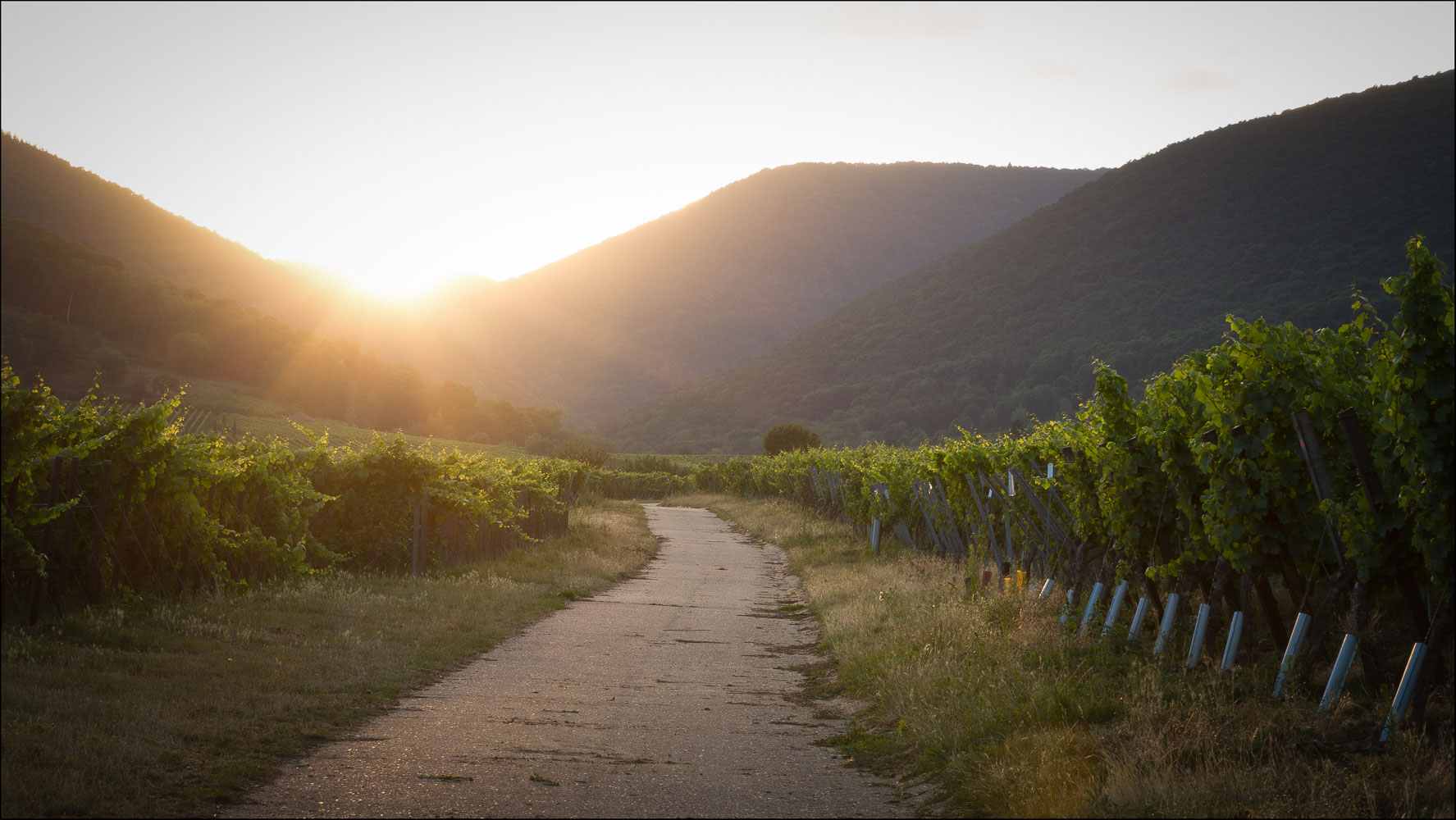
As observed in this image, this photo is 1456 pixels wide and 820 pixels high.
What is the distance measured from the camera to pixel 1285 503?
273 inches

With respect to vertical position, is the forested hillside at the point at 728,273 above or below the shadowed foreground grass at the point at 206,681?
above

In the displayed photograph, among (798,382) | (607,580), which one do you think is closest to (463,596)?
(607,580)

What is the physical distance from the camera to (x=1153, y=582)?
8992 millimetres

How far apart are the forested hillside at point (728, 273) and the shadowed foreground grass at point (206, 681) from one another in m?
123

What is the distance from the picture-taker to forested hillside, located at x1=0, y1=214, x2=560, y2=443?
40.9 m

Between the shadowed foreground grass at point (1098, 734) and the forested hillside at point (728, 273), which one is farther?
the forested hillside at point (728, 273)

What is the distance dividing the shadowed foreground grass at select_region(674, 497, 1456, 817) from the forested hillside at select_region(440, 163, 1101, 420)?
12703 centimetres

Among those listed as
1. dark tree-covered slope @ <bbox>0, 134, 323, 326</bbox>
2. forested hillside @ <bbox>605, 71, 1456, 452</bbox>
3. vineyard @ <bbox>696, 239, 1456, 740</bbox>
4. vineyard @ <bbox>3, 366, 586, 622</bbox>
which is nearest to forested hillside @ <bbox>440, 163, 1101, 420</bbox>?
forested hillside @ <bbox>605, 71, 1456, 452</bbox>

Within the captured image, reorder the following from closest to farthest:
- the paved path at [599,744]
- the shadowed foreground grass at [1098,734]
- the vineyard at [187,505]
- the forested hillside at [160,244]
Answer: the shadowed foreground grass at [1098,734] → the paved path at [599,744] → the vineyard at [187,505] → the forested hillside at [160,244]

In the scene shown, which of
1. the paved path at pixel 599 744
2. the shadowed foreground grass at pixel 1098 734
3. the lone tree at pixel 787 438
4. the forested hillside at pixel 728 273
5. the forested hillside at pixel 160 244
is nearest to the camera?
the shadowed foreground grass at pixel 1098 734

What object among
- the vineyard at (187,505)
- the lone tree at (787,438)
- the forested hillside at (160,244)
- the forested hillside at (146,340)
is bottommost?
the lone tree at (787,438)

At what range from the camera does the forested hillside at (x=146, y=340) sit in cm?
4094

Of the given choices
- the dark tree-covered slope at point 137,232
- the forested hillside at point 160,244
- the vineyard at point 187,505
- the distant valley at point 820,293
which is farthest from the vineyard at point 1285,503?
the dark tree-covered slope at point 137,232

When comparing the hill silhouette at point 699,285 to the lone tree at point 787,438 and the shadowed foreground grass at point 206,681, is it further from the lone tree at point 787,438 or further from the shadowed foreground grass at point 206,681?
the shadowed foreground grass at point 206,681
